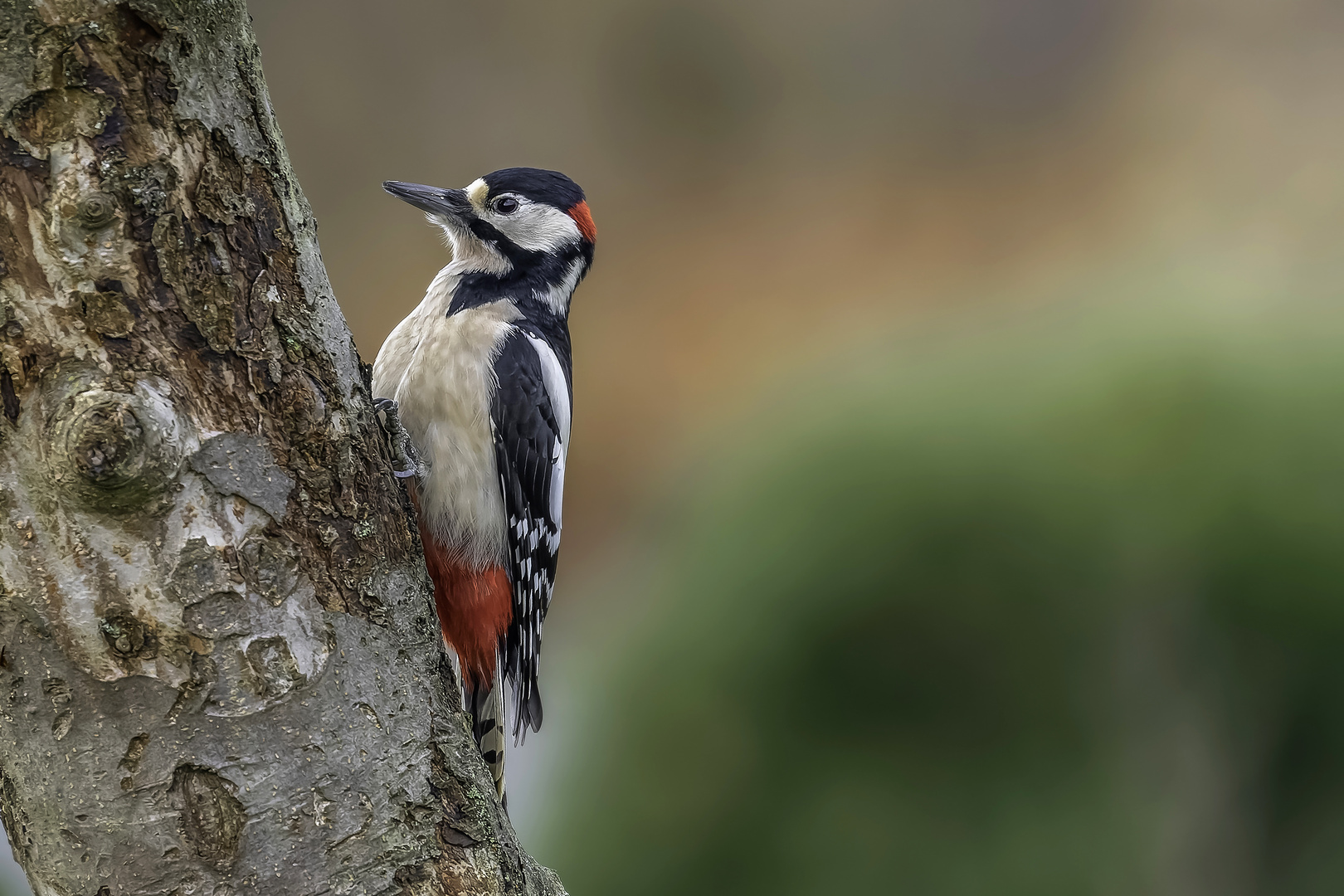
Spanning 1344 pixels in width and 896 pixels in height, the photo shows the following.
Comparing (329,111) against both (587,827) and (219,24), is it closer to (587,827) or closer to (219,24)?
(587,827)

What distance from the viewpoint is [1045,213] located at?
5.40 meters

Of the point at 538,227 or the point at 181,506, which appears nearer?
the point at 181,506

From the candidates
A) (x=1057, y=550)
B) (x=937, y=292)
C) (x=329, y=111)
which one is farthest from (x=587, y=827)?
(x=329, y=111)

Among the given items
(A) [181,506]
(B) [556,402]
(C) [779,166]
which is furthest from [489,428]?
(C) [779,166]

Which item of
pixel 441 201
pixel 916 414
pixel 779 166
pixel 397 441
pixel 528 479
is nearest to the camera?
pixel 397 441

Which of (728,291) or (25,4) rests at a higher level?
(25,4)

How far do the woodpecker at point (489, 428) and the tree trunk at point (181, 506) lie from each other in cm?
68

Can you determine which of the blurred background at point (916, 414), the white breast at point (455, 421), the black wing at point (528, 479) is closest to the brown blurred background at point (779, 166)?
the blurred background at point (916, 414)

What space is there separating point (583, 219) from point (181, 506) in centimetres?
149

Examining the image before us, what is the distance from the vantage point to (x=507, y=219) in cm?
220

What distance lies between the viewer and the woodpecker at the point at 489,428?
1.88m

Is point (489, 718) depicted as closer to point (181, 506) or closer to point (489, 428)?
point (489, 428)

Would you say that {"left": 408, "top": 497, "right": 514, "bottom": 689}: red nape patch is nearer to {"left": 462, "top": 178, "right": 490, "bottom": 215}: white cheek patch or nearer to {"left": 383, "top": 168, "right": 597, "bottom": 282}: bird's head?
{"left": 383, "top": 168, "right": 597, "bottom": 282}: bird's head

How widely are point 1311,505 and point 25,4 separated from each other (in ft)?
11.0
